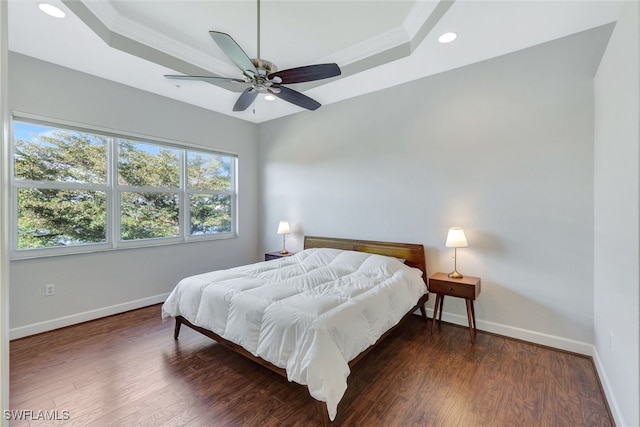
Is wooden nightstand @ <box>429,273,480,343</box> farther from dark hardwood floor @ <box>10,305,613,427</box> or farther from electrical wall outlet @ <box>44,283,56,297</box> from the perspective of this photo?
electrical wall outlet @ <box>44,283,56,297</box>

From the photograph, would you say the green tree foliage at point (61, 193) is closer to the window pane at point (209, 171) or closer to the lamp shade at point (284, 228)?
the window pane at point (209, 171)

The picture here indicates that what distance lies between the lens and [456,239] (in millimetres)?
2936

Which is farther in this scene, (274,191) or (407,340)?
(274,191)

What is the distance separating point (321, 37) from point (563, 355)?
3.89 metres

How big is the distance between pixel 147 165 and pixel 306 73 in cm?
293

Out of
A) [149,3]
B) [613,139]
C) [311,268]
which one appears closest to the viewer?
[613,139]

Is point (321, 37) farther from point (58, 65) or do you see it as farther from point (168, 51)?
point (58, 65)

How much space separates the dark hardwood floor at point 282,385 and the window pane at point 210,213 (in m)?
1.98

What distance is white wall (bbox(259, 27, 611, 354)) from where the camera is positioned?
2.58m

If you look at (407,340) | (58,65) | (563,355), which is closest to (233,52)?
(58,65)

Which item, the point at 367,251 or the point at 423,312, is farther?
the point at 367,251

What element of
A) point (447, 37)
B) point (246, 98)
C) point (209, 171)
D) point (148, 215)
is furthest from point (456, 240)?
point (148, 215)

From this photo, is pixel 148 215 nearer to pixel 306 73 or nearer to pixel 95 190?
pixel 95 190

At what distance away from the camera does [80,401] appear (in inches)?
77.5
